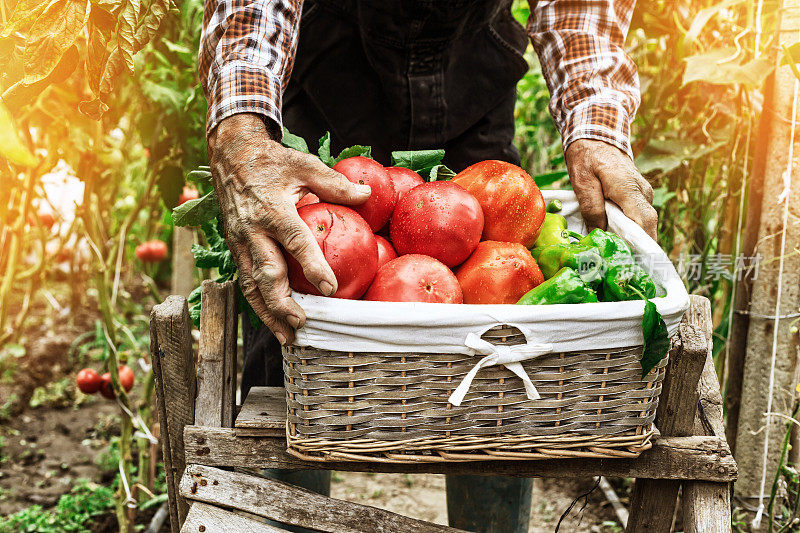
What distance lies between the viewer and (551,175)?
1.68 meters

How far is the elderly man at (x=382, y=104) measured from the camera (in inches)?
42.3

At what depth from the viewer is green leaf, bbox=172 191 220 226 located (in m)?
1.31

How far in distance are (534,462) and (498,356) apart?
27 centimetres

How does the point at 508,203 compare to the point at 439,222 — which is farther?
the point at 508,203

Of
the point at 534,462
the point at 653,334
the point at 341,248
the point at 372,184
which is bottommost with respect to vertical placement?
the point at 534,462

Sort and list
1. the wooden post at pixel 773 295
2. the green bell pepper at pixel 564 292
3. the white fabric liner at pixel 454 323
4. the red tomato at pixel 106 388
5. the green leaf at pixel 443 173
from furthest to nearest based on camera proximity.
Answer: the red tomato at pixel 106 388, the wooden post at pixel 773 295, the green leaf at pixel 443 173, the green bell pepper at pixel 564 292, the white fabric liner at pixel 454 323

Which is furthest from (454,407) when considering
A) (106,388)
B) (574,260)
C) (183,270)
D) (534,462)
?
(183,270)

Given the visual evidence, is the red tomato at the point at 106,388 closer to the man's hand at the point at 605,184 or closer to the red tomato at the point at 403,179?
the red tomato at the point at 403,179

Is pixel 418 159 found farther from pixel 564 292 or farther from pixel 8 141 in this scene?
pixel 8 141

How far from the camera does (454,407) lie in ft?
3.38

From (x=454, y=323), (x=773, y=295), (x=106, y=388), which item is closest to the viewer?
(x=454, y=323)

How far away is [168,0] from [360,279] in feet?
2.04

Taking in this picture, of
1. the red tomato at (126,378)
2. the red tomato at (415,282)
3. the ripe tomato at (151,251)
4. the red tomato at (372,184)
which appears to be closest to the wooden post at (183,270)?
the red tomato at (126,378)

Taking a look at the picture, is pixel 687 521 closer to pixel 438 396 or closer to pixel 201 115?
pixel 438 396
